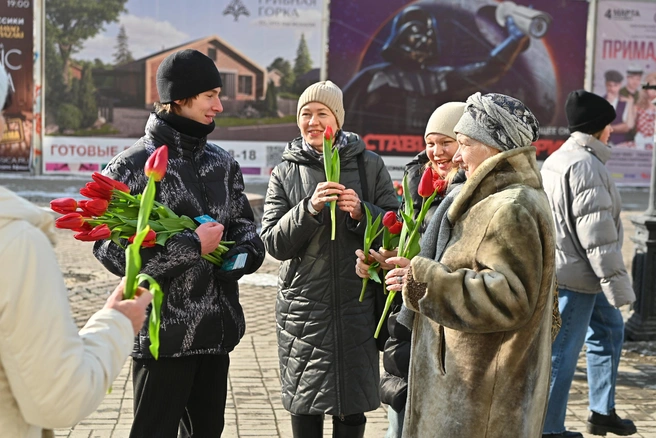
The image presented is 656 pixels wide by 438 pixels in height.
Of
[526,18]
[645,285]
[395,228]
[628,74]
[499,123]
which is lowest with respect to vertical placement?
[645,285]

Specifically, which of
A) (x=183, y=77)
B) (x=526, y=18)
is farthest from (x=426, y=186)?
(x=526, y=18)

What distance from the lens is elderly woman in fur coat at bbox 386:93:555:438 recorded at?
2.83m

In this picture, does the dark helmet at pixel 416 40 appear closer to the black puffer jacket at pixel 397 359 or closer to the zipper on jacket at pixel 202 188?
the black puffer jacket at pixel 397 359

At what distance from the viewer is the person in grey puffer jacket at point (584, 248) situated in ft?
16.5

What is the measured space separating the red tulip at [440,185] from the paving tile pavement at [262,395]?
1924 millimetres

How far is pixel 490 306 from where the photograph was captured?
2799 millimetres

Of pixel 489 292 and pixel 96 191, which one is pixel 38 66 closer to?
pixel 96 191

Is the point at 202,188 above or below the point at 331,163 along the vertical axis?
below

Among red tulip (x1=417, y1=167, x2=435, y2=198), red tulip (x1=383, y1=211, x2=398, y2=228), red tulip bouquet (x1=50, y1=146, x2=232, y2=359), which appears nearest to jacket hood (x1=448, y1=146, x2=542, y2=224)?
red tulip (x1=417, y1=167, x2=435, y2=198)

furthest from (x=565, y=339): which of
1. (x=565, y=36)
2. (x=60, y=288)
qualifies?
(x=565, y=36)

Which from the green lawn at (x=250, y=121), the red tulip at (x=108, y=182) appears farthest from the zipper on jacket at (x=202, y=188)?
the green lawn at (x=250, y=121)

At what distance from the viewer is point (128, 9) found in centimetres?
1950

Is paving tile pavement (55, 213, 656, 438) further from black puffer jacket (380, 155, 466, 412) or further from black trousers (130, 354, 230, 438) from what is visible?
black trousers (130, 354, 230, 438)

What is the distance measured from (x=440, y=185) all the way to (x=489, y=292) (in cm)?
112
